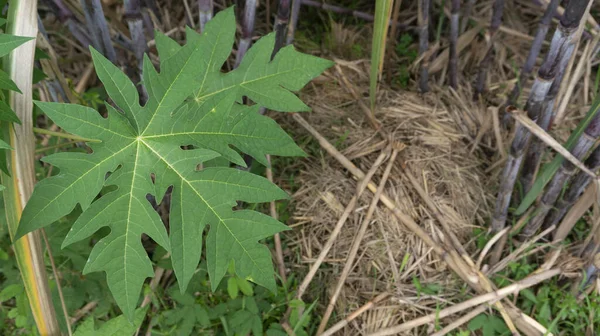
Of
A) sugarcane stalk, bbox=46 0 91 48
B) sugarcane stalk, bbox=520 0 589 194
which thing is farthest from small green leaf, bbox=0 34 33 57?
sugarcane stalk, bbox=520 0 589 194

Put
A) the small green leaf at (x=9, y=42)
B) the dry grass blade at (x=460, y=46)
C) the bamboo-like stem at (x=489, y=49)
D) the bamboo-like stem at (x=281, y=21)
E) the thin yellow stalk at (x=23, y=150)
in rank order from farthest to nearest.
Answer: the dry grass blade at (x=460, y=46) < the bamboo-like stem at (x=489, y=49) < the bamboo-like stem at (x=281, y=21) < the thin yellow stalk at (x=23, y=150) < the small green leaf at (x=9, y=42)

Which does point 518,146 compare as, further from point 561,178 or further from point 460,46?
point 460,46

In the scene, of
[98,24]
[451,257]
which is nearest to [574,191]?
[451,257]

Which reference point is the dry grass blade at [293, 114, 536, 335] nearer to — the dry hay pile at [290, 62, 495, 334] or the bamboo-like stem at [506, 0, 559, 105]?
the dry hay pile at [290, 62, 495, 334]

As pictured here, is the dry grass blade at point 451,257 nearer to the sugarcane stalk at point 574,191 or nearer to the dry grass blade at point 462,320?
the dry grass blade at point 462,320

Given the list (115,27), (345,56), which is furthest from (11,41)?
(345,56)

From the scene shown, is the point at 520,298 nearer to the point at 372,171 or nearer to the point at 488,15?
the point at 372,171

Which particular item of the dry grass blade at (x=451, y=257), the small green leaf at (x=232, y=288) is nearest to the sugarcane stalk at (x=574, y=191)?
the dry grass blade at (x=451, y=257)
